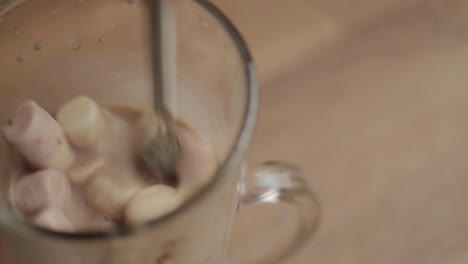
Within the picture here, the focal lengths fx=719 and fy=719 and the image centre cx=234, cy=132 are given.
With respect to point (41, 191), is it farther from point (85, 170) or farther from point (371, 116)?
point (371, 116)

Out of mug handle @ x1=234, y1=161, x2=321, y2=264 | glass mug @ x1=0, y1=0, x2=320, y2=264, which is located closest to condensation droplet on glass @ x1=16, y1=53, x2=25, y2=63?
glass mug @ x1=0, y1=0, x2=320, y2=264

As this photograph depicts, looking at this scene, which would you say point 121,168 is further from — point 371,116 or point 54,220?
point 371,116

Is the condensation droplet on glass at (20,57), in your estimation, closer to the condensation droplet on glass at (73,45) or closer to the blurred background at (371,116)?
the condensation droplet on glass at (73,45)

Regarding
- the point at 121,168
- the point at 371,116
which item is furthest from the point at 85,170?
the point at 371,116

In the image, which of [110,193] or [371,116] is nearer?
[110,193]

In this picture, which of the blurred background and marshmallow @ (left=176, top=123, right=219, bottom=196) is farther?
the blurred background

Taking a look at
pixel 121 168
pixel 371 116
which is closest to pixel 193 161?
pixel 121 168

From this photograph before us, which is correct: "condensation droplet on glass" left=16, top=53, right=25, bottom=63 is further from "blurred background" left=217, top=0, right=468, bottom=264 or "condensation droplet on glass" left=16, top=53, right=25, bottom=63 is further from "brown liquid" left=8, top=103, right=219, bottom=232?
"blurred background" left=217, top=0, right=468, bottom=264
